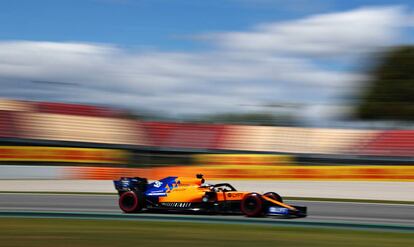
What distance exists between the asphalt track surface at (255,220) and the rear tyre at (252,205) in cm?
19

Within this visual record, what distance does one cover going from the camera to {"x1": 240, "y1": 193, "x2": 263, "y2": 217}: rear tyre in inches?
523

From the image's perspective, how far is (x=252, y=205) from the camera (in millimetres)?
13391

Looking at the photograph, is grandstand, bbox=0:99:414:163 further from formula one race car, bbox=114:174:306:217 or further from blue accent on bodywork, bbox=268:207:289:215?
blue accent on bodywork, bbox=268:207:289:215

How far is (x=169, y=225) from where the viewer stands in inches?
471

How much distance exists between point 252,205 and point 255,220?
0.53 metres

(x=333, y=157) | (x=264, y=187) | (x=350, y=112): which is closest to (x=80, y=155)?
(x=264, y=187)

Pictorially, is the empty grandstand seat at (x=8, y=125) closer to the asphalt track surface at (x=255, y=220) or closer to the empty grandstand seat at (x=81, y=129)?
the empty grandstand seat at (x=81, y=129)

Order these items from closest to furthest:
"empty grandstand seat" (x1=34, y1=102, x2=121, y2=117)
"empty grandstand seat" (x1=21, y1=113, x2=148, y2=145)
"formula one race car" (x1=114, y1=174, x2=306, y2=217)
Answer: "formula one race car" (x1=114, y1=174, x2=306, y2=217) → "empty grandstand seat" (x1=21, y1=113, x2=148, y2=145) → "empty grandstand seat" (x1=34, y1=102, x2=121, y2=117)

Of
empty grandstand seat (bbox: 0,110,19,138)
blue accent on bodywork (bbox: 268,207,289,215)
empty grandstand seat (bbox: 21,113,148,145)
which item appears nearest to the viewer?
blue accent on bodywork (bbox: 268,207,289,215)

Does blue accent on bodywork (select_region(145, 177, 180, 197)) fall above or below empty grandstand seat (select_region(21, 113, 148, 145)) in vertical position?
below

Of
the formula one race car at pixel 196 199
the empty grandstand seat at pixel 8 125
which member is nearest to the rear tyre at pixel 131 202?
the formula one race car at pixel 196 199

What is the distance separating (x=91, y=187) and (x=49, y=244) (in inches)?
601

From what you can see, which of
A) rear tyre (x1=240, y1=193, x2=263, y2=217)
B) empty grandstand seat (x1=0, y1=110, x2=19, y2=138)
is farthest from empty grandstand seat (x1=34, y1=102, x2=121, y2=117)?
rear tyre (x1=240, y1=193, x2=263, y2=217)

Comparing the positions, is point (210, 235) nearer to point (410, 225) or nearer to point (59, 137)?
point (410, 225)
